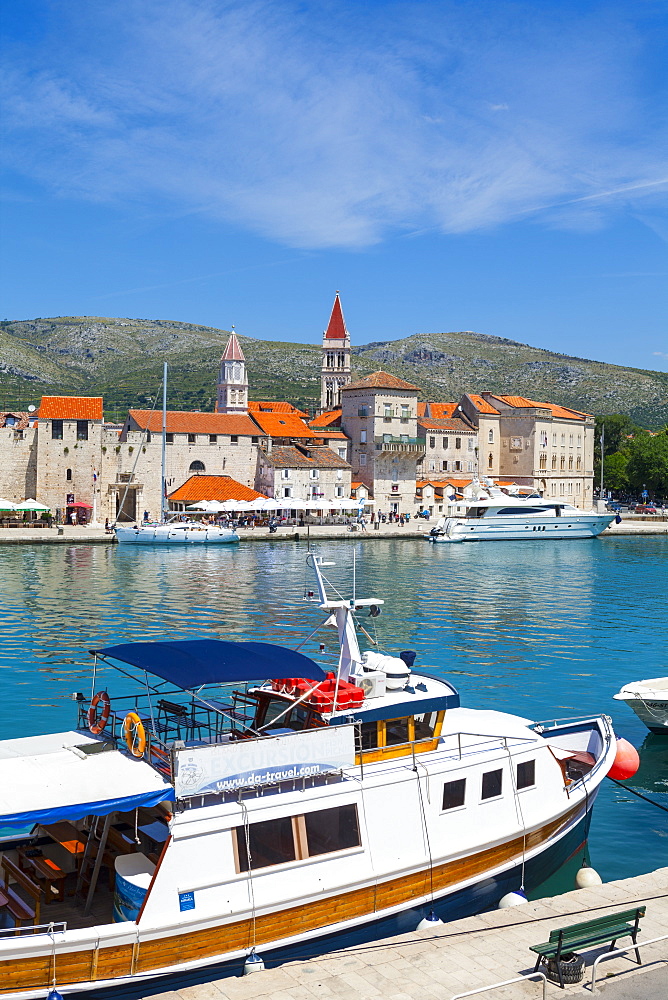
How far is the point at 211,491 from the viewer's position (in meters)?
71.1

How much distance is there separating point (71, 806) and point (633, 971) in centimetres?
562

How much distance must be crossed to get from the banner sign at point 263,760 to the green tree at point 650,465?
8948 centimetres

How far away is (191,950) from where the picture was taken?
912 centimetres

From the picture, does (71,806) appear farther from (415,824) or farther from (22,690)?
(22,690)

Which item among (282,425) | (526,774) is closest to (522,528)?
(282,425)

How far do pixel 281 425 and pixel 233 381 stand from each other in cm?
819

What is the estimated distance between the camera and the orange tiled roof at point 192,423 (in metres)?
72.8

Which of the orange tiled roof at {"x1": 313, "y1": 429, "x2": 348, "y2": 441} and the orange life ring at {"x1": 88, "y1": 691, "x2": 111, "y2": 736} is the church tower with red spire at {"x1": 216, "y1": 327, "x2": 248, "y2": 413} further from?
the orange life ring at {"x1": 88, "y1": 691, "x2": 111, "y2": 736}

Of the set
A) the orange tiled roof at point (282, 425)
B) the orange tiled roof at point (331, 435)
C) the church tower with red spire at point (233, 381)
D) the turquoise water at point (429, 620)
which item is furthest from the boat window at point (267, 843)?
the church tower with red spire at point (233, 381)

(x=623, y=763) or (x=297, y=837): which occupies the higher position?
(x=297, y=837)

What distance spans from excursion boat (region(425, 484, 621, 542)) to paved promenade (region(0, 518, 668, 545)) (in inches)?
97.1

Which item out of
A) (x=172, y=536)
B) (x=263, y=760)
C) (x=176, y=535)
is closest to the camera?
(x=263, y=760)

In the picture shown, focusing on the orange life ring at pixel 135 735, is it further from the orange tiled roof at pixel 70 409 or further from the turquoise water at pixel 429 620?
the orange tiled roof at pixel 70 409

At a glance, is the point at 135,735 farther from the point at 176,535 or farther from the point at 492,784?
the point at 176,535
